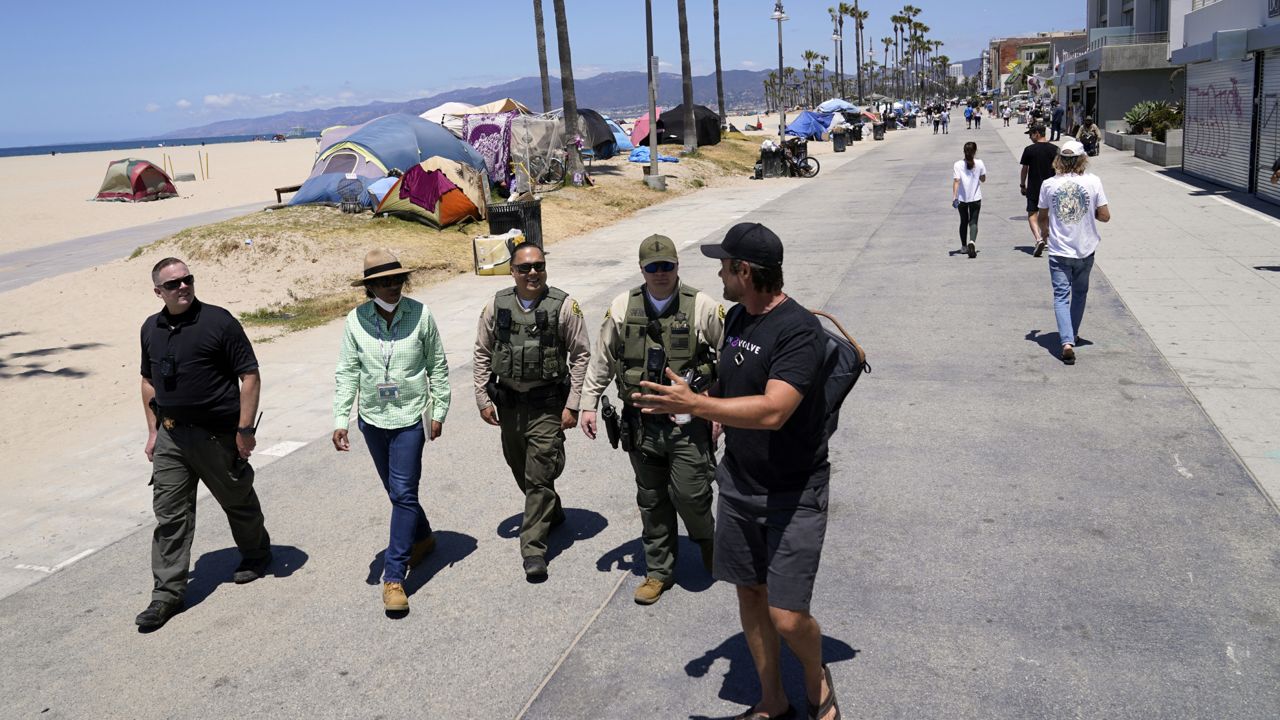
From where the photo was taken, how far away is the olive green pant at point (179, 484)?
495 centimetres

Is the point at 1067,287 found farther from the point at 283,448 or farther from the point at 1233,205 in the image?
the point at 1233,205

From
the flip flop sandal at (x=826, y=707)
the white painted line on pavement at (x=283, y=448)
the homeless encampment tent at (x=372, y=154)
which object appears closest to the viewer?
the flip flop sandal at (x=826, y=707)

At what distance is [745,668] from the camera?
4.14 m

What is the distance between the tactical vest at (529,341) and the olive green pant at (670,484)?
2.29 ft

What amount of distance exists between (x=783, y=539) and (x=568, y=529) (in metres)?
2.58

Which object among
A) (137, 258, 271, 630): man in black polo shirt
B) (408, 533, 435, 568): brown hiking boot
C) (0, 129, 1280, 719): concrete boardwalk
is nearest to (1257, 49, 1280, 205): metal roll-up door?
(0, 129, 1280, 719): concrete boardwalk

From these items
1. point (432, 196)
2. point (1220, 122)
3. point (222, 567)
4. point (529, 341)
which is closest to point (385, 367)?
point (529, 341)

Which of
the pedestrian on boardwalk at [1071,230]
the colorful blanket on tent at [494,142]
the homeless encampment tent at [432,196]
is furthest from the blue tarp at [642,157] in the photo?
the pedestrian on boardwalk at [1071,230]

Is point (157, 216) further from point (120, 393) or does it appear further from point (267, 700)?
point (267, 700)

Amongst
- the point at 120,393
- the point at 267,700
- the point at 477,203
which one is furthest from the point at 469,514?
the point at 477,203

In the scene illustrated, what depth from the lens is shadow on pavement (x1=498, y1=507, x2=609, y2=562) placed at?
5.52 meters

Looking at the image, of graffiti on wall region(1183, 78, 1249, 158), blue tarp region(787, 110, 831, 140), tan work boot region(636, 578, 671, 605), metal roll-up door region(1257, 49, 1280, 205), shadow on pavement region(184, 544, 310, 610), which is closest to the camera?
tan work boot region(636, 578, 671, 605)

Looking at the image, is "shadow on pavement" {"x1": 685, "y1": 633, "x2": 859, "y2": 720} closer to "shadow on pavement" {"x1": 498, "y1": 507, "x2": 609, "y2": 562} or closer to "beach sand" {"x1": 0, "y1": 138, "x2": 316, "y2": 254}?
"shadow on pavement" {"x1": 498, "y1": 507, "x2": 609, "y2": 562}

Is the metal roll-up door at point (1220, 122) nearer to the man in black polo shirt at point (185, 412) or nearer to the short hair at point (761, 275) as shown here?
the short hair at point (761, 275)
